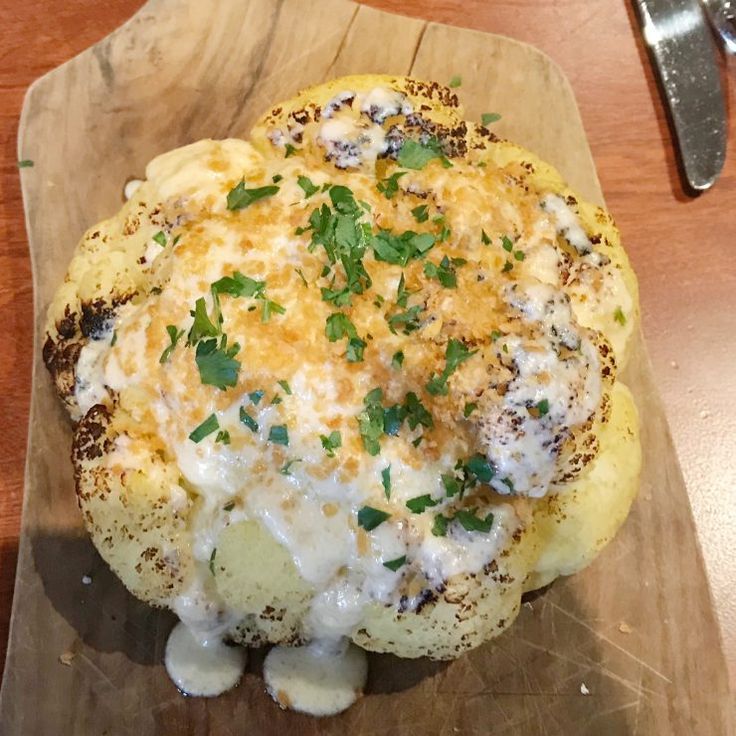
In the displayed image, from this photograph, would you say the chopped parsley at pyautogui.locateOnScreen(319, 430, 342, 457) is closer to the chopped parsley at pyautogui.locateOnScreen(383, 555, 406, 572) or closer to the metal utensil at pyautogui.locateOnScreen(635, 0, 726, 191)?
the chopped parsley at pyautogui.locateOnScreen(383, 555, 406, 572)

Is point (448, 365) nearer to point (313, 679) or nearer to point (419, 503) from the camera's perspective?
point (419, 503)

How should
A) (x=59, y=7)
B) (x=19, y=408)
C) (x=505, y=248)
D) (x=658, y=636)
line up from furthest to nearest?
1. (x=59, y=7)
2. (x=19, y=408)
3. (x=658, y=636)
4. (x=505, y=248)

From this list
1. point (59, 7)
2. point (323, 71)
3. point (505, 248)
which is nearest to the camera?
point (505, 248)

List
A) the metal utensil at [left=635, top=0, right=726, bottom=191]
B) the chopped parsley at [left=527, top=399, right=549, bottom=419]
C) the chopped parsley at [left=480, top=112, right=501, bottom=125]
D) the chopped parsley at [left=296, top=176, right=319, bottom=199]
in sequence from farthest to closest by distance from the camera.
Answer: the metal utensil at [left=635, top=0, right=726, bottom=191] → the chopped parsley at [left=480, top=112, right=501, bottom=125] → the chopped parsley at [left=296, top=176, right=319, bottom=199] → the chopped parsley at [left=527, top=399, right=549, bottom=419]

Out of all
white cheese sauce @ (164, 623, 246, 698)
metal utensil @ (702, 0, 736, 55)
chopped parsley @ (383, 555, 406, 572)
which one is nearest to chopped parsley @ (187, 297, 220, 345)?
chopped parsley @ (383, 555, 406, 572)

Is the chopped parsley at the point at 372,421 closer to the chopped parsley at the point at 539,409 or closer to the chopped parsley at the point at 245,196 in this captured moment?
the chopped parsley at the point at 539,409

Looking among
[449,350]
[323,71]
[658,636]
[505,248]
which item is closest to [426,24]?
[323,71]

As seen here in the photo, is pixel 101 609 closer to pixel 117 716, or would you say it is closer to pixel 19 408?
pixel 117 716

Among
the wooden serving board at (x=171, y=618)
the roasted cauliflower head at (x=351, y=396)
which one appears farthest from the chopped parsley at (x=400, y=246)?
the wooden serving board at (x=171, y=618)
